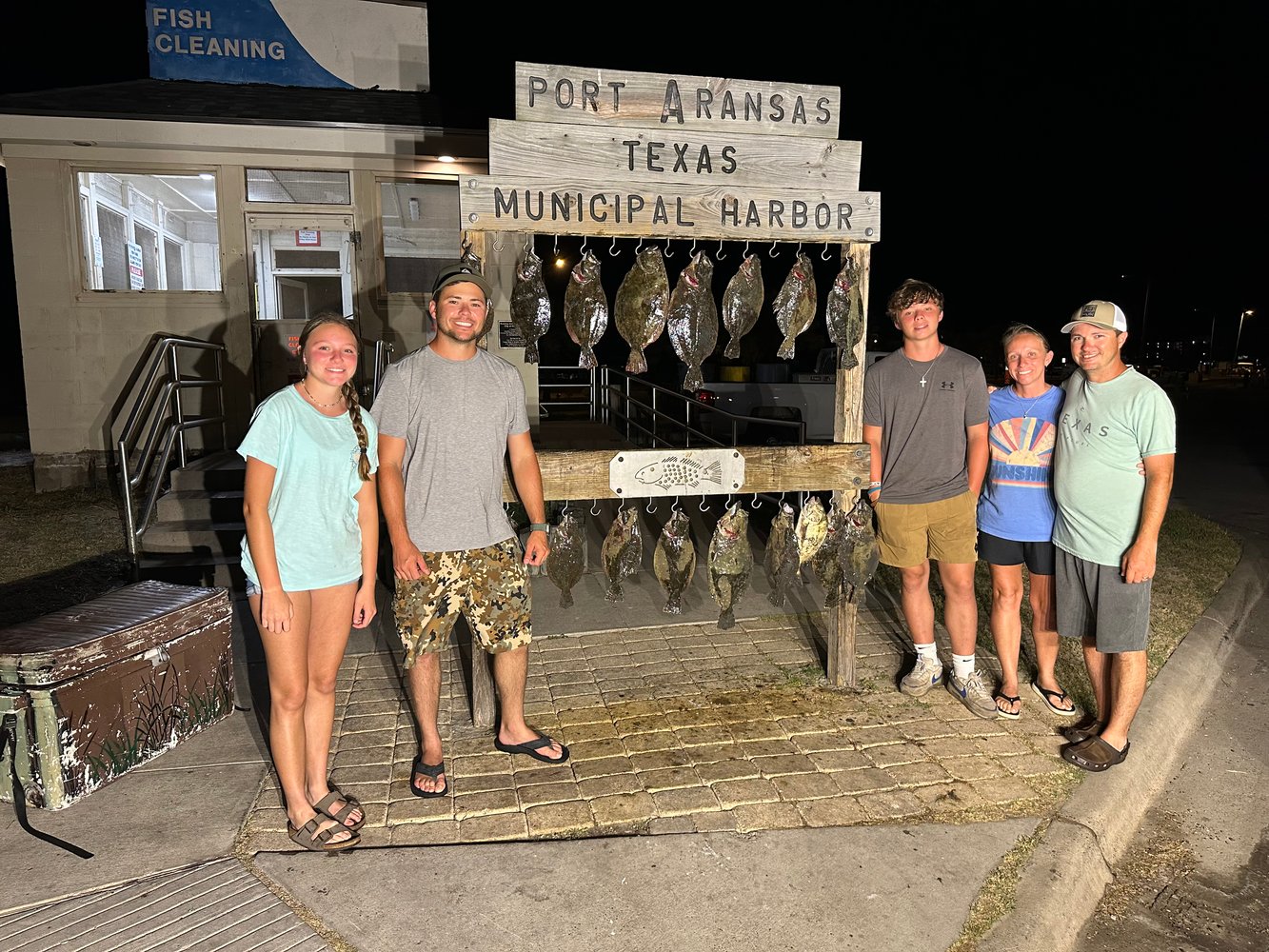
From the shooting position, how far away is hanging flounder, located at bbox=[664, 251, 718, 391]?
3.72 meters

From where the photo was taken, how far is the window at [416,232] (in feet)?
30.6

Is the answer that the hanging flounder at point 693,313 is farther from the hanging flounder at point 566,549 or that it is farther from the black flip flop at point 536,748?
the black flip flop at point 536,748

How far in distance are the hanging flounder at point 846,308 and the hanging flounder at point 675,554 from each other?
1137 mm

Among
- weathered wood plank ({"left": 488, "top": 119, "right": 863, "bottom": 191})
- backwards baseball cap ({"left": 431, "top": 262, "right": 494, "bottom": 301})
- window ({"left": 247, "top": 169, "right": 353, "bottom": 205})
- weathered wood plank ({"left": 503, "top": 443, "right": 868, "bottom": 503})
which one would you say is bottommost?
weathered wood plank ({"left": 503, "top": 443, "right": 868, "bottom": 503})

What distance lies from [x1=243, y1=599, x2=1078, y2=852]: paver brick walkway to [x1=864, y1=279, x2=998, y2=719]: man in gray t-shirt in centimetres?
51

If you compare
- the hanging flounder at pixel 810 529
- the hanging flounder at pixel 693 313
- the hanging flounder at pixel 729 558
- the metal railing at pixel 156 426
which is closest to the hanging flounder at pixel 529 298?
the hanging flounder at pixel 693 313

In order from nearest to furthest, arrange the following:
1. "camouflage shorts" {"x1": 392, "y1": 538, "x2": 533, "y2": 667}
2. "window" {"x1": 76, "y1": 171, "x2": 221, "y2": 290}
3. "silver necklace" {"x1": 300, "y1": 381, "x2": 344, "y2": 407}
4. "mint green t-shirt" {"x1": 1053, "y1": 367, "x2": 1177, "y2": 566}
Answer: "silver necklace" {"x1": 300, "y1": 381, "x2": 344, "y2": 407} < "camouflage shorts" {"x1": 392, "y1": 538, "x2": 533, "y2": 667} < "mint green t-shirt" {"x1": 1053, "y1": 367, "x2": 1177, "y2": 566} < "window" {"x1": 76, "y1": 171, "x2": 221, "y2": 290}

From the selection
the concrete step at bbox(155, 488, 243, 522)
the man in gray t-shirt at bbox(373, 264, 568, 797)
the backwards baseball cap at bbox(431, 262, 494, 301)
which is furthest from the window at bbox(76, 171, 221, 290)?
the man in gray t-shirt at bbox(373, 264, 568, 797)

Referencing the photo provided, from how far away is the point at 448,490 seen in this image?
322cm

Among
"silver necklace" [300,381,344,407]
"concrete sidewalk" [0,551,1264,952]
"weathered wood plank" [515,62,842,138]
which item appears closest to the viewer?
"concrete sidewalk" [0,551,1264,952]

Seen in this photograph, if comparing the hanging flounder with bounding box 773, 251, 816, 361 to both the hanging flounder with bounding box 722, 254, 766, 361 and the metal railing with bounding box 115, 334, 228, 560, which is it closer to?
the hanging flounder with bounding box 722, 254, 766, 361

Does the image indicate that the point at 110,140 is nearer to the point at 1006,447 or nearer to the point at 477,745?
the point at 477,745

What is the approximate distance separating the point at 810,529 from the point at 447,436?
1.84 metres

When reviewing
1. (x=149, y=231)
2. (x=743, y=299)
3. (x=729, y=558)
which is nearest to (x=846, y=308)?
(x=743, y=299)
